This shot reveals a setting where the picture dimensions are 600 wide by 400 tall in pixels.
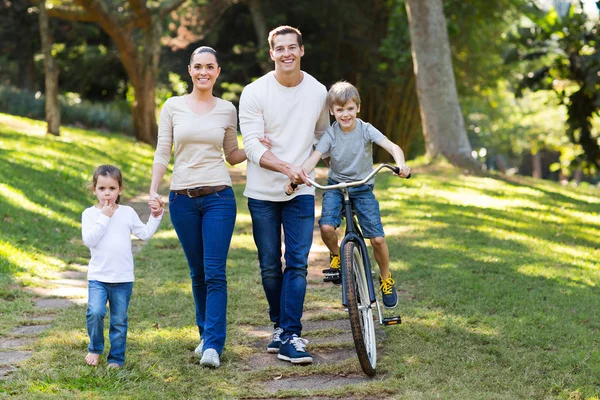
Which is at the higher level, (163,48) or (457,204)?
(163,48)

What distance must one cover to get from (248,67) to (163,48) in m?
7.14

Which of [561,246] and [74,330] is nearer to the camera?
[74,330]

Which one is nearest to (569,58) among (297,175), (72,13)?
(72,13)

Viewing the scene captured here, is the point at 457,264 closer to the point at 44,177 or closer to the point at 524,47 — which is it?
the point at 44,177

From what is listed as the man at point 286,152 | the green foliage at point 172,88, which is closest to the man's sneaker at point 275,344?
the man at point 286,152

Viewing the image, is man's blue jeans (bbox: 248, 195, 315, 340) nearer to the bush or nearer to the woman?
the woman

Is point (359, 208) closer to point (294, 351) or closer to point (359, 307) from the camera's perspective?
point (359, 307)

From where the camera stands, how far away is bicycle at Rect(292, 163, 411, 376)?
5184 mm

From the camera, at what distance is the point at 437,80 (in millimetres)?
16609

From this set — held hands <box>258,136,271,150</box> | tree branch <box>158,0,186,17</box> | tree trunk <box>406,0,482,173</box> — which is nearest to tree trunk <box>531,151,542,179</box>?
tree branch <box>158,0,186,17</box>

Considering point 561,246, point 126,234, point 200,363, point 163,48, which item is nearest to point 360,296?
point 200,363

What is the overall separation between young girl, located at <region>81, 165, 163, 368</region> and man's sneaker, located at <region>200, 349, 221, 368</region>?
519 millimetres

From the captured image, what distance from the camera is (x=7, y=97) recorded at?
1061 inches

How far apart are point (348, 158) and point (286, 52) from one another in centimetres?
85
